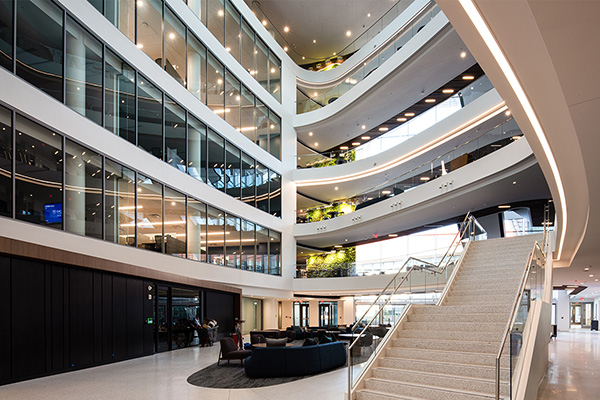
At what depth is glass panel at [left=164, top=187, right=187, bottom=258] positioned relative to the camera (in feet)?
54.6

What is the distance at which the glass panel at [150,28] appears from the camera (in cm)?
1570

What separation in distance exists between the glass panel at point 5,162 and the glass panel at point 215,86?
1041 centimetres

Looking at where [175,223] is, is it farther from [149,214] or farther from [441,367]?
[441,367]

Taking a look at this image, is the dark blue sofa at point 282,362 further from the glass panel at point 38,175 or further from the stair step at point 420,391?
the glass panel at point 38,175

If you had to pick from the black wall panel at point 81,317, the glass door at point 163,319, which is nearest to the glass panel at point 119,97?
the black wall panel at point 81,317

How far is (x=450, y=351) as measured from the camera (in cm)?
852

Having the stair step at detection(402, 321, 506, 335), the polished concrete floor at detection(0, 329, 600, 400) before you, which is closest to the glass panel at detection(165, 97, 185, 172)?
the polished concrete floor at detection(0, 329, 600, 400)

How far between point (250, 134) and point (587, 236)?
16.1 meters

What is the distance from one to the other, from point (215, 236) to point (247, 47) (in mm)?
10516

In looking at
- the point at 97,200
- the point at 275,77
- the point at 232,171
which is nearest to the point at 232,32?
the point at 275,77

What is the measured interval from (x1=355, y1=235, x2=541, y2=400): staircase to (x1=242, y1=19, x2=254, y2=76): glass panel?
1682cm

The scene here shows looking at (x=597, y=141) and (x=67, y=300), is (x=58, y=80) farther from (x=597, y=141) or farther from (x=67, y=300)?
(x=597, y=141)

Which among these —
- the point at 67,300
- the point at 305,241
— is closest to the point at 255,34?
the point at 305,241

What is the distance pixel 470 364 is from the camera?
26.4 ft
